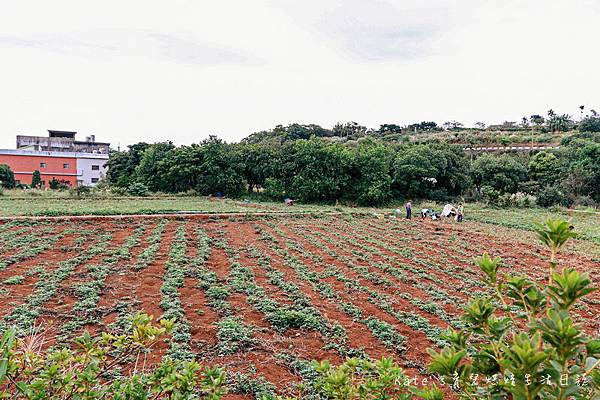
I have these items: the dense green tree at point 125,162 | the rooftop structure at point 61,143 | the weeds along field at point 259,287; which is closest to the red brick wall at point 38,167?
the dense green tree at point 125,162

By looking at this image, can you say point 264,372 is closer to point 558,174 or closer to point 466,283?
point 466,283

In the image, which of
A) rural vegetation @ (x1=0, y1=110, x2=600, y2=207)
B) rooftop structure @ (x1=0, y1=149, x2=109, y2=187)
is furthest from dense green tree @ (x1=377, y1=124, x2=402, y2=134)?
rooftop structure @ (x1=0, y1=149, x2=109, y2=187)

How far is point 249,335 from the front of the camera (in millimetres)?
5254

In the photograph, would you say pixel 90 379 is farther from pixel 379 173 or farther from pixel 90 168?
pixel 90 168

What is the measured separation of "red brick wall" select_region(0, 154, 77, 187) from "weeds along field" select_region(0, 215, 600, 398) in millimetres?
28611

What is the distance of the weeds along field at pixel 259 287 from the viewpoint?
493 centimetres

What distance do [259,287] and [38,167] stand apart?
39.2 metres

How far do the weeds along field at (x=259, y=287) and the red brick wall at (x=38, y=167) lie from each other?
1126 inches

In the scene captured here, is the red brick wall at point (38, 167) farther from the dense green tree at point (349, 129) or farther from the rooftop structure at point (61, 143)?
the dense green tree at point (349, 129)

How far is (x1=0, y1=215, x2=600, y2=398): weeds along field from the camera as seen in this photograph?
4.93 m

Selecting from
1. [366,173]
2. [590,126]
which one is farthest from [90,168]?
[590,126]

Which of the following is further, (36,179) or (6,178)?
(36,179)

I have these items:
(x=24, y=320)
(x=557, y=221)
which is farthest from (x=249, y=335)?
(x=557, y=221)

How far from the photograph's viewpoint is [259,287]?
7.29 meters
